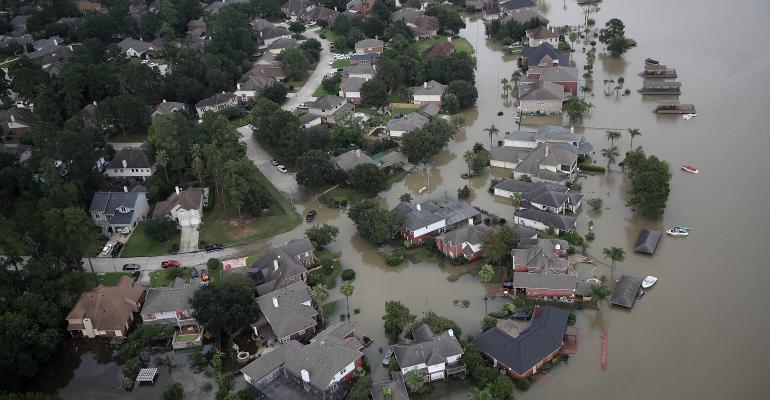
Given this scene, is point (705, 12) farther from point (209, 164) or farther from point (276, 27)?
point (209, 164)

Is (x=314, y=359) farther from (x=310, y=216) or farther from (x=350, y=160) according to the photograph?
(x=350, y=160)

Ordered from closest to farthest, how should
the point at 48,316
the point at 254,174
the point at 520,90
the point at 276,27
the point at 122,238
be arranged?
the point at 48,316 < the point at 122,238 < the point at 254,174 < the point at 520,90 < the point at 276,27

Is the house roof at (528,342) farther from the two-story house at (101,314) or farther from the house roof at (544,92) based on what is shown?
the house roof at (544,92)

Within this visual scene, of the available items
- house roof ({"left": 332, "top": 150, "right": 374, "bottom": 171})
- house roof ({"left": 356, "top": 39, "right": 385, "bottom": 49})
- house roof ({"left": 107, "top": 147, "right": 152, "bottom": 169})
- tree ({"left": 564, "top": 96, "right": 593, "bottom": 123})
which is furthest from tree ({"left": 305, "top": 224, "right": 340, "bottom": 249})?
house roof ({"left": 356, "top": 39, "right": 385, "bottom": 49})

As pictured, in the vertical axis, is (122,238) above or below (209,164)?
below

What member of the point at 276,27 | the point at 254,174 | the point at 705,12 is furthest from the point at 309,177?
the point at 705,12

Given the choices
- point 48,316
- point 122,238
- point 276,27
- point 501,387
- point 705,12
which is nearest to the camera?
point 501,387

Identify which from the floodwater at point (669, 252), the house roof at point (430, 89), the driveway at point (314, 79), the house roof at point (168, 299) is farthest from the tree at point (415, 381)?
the driveway at point (314, 79)

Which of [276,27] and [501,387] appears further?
[276,27]
